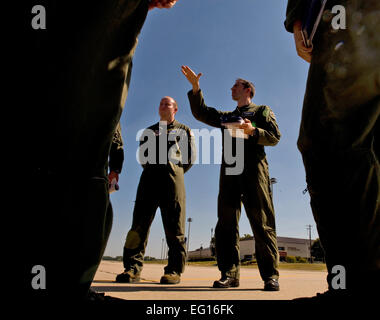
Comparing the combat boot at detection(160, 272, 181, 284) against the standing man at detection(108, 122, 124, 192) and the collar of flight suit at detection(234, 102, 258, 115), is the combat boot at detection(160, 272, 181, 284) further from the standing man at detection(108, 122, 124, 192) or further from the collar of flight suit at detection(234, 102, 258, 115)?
the collar of flight suit at detection(234, 102, 258, 115)

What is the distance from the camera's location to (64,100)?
2.85ft

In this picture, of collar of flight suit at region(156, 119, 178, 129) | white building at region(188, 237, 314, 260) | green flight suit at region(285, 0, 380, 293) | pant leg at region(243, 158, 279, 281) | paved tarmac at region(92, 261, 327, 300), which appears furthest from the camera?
white building at region(188, 237, 314, 260)

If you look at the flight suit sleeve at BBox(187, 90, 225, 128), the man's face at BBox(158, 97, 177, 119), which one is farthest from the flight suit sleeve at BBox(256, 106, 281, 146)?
the man's face at BBox(158, 97, 177, 119)

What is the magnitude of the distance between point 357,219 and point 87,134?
1.01 metres

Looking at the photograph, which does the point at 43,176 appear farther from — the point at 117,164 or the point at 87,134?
the point at 117,164

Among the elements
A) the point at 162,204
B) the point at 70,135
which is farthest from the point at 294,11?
the point at 162,204

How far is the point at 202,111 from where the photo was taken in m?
3.25

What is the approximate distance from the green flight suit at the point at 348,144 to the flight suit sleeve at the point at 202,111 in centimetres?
201

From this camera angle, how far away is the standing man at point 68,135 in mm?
819

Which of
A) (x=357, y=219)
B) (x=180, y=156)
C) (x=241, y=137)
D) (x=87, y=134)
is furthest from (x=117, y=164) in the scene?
(x=357, y=219)

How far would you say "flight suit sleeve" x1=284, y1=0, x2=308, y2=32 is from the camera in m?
1.54

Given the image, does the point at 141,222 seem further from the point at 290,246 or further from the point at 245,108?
the point at 290,246

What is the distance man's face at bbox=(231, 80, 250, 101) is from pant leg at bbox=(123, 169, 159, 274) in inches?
53.7
